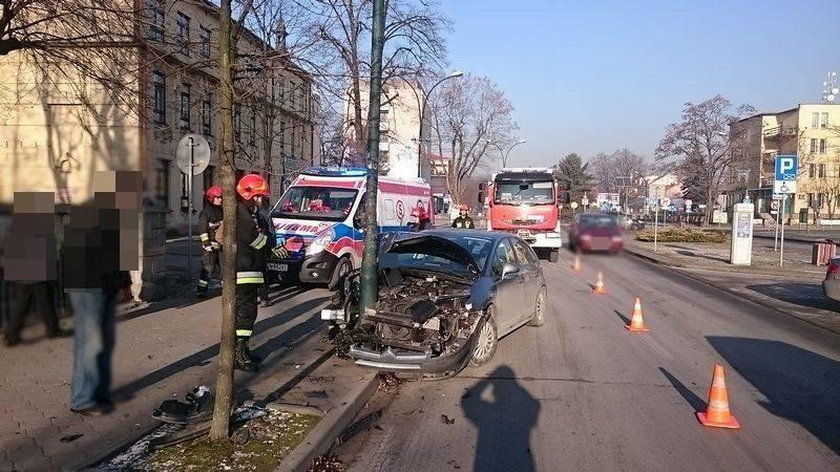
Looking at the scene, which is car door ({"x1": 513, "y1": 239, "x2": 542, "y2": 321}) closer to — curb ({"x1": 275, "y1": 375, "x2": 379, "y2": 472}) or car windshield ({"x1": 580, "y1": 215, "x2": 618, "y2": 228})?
car windshield ({"x1": 580, "y1": 215, "x2": 618, "y2": 228})

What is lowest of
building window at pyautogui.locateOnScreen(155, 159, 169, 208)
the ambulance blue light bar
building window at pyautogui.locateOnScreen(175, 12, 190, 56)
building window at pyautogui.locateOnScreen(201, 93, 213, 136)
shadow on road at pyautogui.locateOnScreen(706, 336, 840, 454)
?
shadow on road at pyautogui.locateOnScreen(706, 336, 840, 454)

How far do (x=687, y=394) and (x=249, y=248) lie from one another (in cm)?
476

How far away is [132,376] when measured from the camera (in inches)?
256

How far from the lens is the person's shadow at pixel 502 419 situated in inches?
198

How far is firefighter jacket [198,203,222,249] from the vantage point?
36.8ft

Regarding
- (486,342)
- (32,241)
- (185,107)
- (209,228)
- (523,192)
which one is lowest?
(486,342)

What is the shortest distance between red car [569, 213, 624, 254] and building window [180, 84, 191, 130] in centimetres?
470

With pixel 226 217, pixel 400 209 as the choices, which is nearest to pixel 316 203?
pixel 400 209

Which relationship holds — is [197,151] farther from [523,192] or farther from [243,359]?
[523,192]

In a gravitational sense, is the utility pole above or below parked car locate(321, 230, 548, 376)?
above

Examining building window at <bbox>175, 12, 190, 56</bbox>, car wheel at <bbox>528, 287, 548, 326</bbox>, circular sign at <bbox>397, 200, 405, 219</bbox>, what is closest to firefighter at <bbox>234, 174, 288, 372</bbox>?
building window at <bbox>175, 12, 190, 56</bbox>

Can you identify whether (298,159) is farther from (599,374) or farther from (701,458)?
(701,458)

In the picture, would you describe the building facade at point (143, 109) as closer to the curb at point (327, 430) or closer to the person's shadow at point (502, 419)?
the curb at point (327, 430)

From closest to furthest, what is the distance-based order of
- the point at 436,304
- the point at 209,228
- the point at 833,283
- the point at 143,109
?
the point at 436,304
the point at 143,109
the point at 209,228
the point at 833,283
